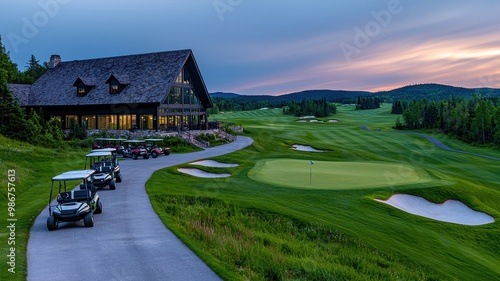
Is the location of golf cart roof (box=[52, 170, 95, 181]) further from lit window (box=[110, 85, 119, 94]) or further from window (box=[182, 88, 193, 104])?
window (box=[182, 88, 193, 104])

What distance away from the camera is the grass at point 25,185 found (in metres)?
12.1

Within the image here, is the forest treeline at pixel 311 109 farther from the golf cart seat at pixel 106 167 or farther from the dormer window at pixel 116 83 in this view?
the golf cart seat at pixel 106 167

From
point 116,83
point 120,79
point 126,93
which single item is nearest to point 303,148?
point 126,93

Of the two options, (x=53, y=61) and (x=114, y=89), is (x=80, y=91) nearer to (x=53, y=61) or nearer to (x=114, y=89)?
(x=114, y=89)

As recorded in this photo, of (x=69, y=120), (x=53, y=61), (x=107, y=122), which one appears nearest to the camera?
(x=107, y=122)

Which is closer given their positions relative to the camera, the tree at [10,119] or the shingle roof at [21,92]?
the tree at [10,119]

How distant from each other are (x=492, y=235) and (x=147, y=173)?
22206 mm

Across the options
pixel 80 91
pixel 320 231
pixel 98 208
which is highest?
pixel 80 91

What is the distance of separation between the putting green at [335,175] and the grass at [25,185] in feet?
45.7

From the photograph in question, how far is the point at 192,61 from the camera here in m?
58.4

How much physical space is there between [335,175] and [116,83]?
37.9m

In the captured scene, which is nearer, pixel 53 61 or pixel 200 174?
pixel 200 174

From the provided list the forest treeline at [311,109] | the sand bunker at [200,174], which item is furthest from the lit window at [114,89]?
the forest treeline at [311,109]

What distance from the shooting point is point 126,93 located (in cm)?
5366
